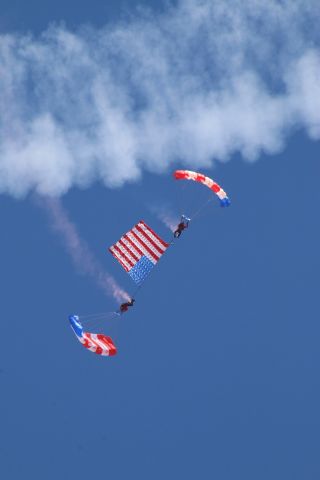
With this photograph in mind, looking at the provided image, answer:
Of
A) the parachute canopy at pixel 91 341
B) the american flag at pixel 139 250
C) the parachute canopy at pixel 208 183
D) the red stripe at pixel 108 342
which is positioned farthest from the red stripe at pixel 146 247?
the parachute canopy at pixel 91 341

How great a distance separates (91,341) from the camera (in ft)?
182

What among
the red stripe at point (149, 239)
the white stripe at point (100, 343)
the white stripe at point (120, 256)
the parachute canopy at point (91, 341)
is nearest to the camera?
the parachute canopy at point (91, 341)

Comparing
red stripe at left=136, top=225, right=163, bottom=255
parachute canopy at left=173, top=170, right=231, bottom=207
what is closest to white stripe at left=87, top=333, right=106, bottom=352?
red stripe at left=136, top=225, right=163, bottom=255

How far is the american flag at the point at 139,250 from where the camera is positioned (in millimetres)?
56906

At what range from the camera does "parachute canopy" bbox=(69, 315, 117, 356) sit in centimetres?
5494

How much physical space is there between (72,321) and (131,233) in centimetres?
698

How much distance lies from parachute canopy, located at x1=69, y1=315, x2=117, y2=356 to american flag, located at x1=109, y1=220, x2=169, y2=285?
15.1 ft

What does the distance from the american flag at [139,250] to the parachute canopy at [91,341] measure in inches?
181

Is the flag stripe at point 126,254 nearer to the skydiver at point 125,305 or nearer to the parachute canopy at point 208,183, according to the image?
the skydiver at point 125,305

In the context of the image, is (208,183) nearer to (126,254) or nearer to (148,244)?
(148,244)

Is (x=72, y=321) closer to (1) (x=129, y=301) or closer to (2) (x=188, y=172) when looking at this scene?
(1) (x=129, y=301)

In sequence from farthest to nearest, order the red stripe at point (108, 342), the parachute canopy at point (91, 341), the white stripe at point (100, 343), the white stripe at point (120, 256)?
the white stripe at point (120, 256) → the red stripe at point (108, 342) → the white stripe at point (100, 343) → the parachute canopy at point (91, 341)

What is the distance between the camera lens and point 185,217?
56469 millimetres

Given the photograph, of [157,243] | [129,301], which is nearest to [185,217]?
[157,243]
